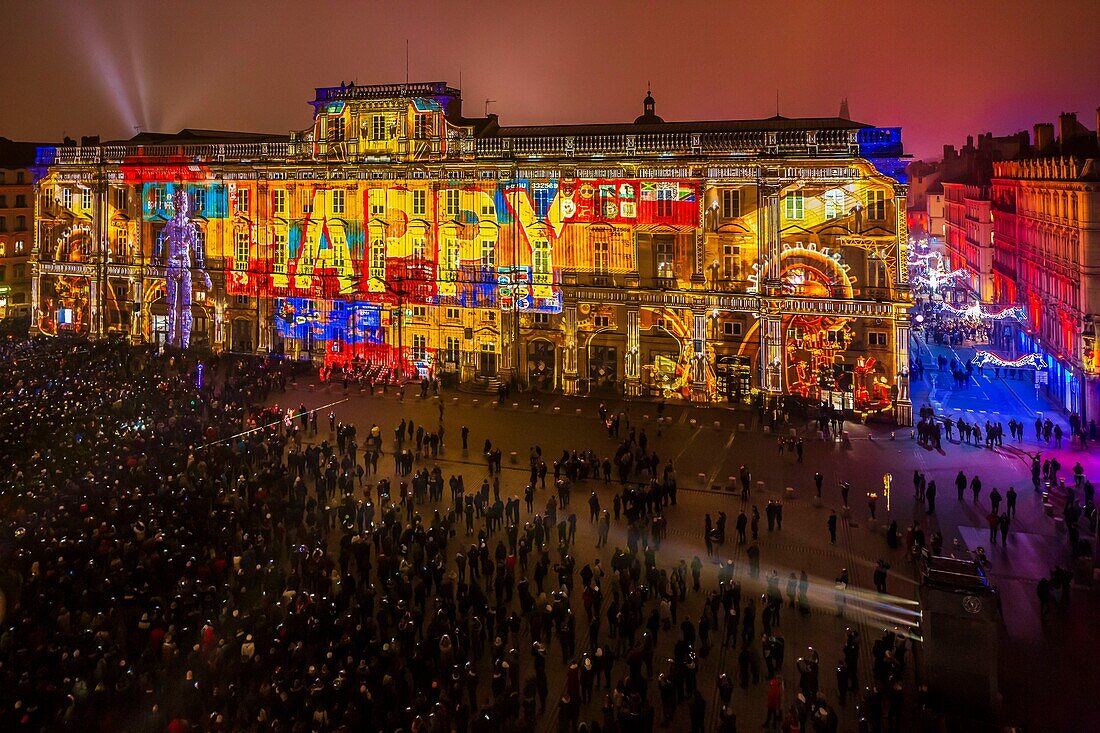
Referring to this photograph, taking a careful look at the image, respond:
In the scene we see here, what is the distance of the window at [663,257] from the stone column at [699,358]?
243cm

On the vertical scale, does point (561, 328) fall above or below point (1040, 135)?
below

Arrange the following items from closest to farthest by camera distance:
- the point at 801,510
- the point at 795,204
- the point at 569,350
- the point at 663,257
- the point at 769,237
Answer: the point at 801,510 < the point at 795,204 < the point at 769,237 < the point at 663,257 < the point at 569,350

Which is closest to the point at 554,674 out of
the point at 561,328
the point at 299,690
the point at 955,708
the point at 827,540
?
the point at 299,690

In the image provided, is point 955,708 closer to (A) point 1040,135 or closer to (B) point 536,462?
(B) point 536,462

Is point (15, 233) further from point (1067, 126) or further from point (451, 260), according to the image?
point (1067, 126)

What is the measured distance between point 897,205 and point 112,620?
3580 cm

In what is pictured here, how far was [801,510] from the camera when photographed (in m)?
29.9

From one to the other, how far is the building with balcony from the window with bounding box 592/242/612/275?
150ft

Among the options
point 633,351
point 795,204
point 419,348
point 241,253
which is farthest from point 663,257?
point 241,253

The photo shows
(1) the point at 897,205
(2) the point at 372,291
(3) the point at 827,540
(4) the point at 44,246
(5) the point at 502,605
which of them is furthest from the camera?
(4) the point at 44,246

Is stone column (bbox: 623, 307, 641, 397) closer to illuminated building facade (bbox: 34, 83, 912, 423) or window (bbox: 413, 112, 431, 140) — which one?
illuminated building facade (bbox: 34, 83, 912, 423)

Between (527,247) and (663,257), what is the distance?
24.7 ft

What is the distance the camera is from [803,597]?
71.3 feet

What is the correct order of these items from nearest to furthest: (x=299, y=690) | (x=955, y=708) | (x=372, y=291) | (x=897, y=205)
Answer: (x=299, y=690) < (x=955, y=708) < (x=897, y=205) < (x=372, y=291)
